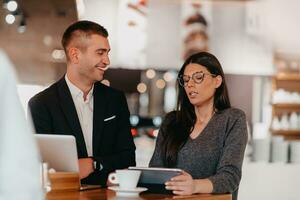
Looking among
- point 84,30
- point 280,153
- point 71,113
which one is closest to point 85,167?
point 71,113

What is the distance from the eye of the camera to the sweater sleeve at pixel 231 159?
2678 millimetres

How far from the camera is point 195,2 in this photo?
7699mm

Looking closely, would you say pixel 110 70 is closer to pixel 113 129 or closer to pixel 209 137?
pixel 113 129

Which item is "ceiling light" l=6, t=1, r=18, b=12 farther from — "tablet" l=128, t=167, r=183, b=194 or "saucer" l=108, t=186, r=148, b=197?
"saucer" l=108, t=186, r=148, b=197

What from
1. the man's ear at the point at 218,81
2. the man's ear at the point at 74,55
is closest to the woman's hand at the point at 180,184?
the man's ear at the point at 218,81

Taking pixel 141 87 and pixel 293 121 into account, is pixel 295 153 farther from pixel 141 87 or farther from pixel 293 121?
pixel 141 87

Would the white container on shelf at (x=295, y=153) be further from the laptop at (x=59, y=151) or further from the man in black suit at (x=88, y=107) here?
the laptop at (x=59, y=151)

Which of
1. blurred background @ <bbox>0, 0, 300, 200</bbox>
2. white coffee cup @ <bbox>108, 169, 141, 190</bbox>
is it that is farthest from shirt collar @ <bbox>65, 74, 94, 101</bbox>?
blurred background @ <bbox>0, 0, 300, 200</bbox>

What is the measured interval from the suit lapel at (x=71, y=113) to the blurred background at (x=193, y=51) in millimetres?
3817

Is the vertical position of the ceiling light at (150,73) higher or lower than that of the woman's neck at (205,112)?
higher

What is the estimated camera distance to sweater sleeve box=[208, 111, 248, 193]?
2678 millimetres

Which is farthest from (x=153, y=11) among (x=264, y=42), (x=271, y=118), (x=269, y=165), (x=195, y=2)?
(x=269, y=165)

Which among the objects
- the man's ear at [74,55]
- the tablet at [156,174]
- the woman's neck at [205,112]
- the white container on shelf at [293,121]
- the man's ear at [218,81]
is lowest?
the white container on shelf at [293,121]

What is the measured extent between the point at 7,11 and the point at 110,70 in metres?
1.42
